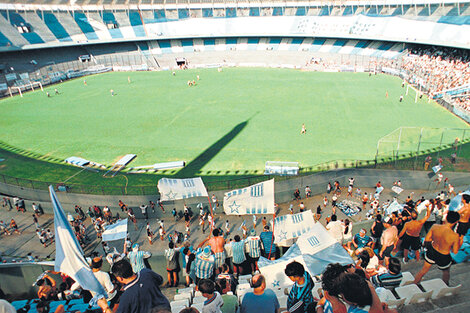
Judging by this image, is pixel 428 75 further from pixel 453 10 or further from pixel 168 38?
pixel 168 38

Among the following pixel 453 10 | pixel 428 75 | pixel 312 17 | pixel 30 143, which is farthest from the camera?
pixel 312 17

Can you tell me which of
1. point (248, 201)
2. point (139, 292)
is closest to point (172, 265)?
point (248, 201)

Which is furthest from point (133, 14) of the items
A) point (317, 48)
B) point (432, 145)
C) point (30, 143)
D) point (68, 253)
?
point (68, 253)

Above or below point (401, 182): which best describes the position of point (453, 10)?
above

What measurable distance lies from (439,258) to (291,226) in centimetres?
498

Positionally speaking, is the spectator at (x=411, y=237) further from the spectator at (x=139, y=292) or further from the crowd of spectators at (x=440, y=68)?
the crowd of spectators at (x=440, y=68)

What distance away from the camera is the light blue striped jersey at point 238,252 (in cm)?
996

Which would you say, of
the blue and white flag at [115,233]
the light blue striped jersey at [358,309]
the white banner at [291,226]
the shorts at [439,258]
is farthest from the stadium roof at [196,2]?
the light blue striped jersey at [358,309]

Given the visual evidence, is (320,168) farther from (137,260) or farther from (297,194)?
(137,260)

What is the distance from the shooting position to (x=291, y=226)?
36.1ft

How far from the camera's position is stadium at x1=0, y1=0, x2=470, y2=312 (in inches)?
672

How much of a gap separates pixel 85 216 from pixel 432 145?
21.8m

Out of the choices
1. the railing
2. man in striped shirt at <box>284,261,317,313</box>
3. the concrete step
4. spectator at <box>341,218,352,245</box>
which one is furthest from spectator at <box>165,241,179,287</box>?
the railing

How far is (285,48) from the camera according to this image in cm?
6888
